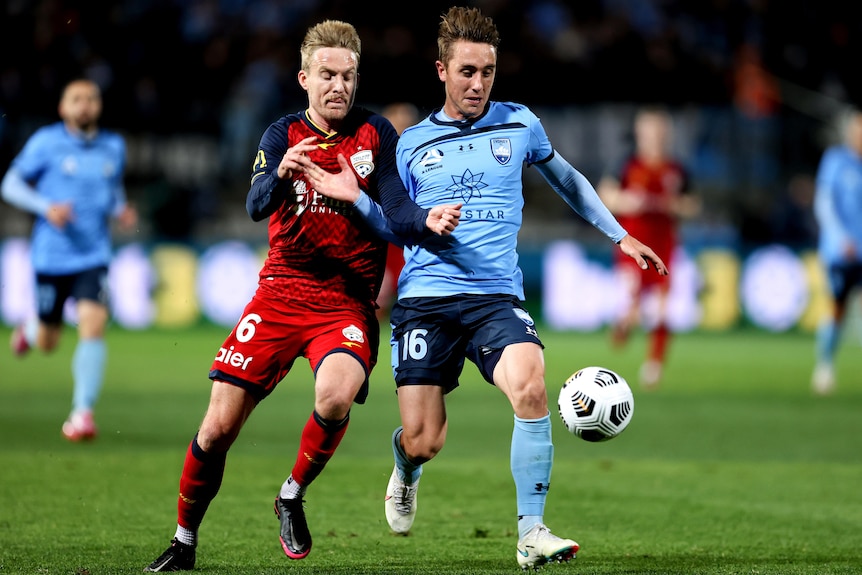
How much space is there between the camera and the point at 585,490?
7746mm

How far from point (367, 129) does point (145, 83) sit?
50.9ft

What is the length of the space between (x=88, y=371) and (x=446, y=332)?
4.33m

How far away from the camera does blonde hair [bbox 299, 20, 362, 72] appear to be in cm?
557

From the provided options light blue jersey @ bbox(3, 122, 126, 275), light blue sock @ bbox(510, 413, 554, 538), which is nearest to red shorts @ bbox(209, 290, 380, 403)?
light blue sock @ bbox(510, 413, 554, 538)

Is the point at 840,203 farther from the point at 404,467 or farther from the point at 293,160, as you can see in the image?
the point at 293,160

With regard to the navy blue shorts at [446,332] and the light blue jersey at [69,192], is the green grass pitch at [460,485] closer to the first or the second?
the navy blue shorts at [446,332]

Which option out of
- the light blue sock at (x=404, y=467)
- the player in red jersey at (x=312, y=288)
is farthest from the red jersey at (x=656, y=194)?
the player in red jersey at (x=312, y=288)

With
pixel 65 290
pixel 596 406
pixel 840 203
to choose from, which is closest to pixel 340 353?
pixel 596 406

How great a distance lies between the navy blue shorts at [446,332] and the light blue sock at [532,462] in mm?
325

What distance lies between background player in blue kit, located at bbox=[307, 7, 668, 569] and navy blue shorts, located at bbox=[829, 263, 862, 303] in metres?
A: 7.78

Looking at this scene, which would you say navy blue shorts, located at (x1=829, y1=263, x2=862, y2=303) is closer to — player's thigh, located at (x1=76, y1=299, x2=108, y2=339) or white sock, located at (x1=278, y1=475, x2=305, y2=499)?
player's thigh, located at (x1=76, y1=299, x2=108, y2=339)

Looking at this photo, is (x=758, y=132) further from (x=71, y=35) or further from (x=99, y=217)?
(x=99, y=217)

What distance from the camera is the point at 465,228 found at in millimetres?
5805

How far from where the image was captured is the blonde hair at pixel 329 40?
5566 millimetres
